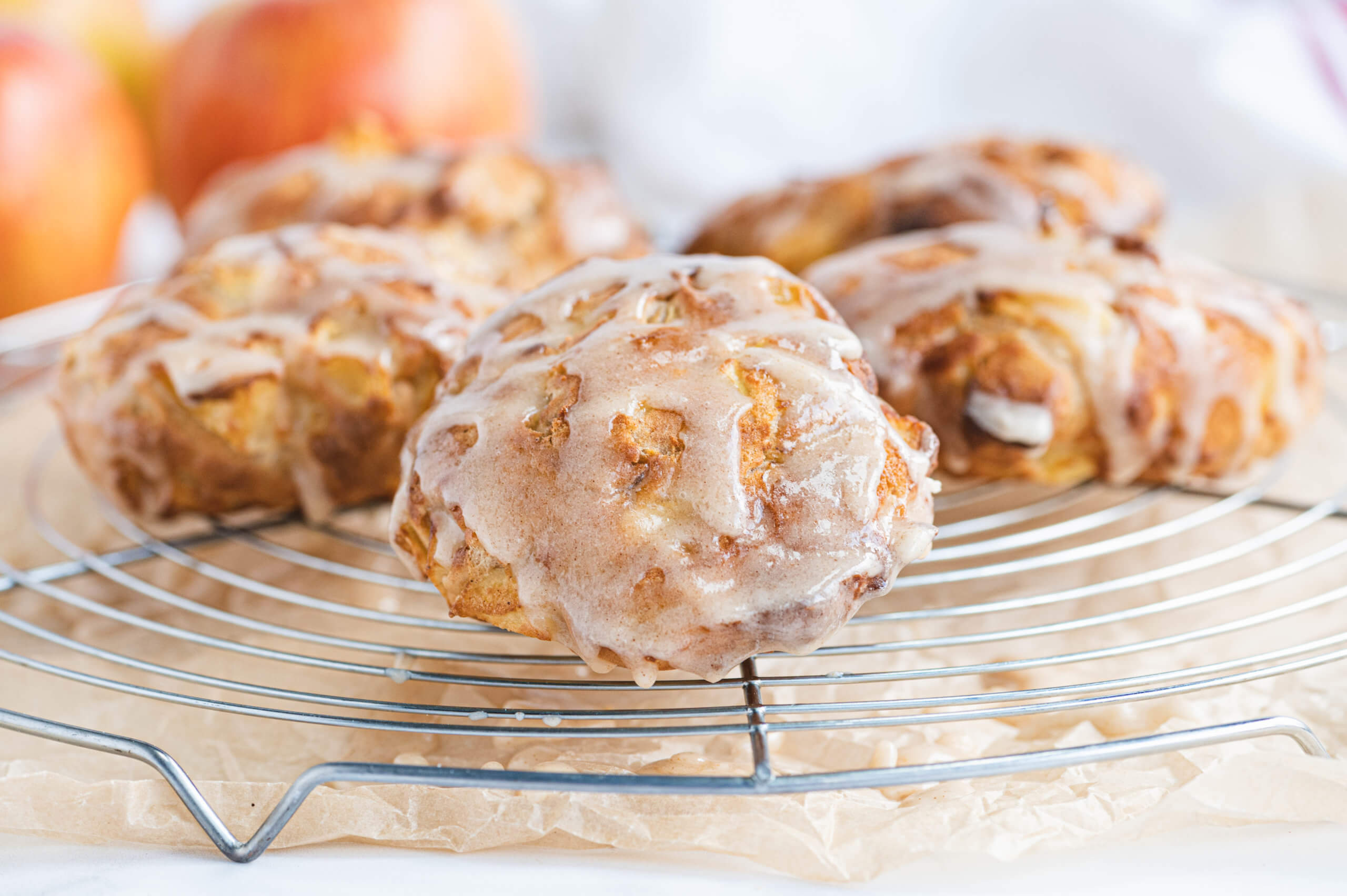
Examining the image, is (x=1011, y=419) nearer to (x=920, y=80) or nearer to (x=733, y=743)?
(x=733, y=743)

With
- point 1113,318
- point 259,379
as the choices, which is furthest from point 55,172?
point 1113,318

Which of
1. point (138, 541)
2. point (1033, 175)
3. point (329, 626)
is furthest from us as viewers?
point (1033, 175)

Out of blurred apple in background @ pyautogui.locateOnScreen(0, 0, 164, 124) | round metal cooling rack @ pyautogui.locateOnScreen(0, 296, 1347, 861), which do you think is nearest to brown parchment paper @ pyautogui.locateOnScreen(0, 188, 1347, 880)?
round metal cooling rack @ pyautogui.locateOnScreen(0, 296, 1347, 861)

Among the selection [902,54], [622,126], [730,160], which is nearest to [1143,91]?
[902,54]

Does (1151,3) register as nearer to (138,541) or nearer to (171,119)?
(171,119)

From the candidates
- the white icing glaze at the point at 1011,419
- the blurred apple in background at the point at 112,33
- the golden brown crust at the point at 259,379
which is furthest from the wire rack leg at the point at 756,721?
the blurred apple in background at the point at 112,33

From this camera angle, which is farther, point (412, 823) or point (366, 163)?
point (366, 163)
